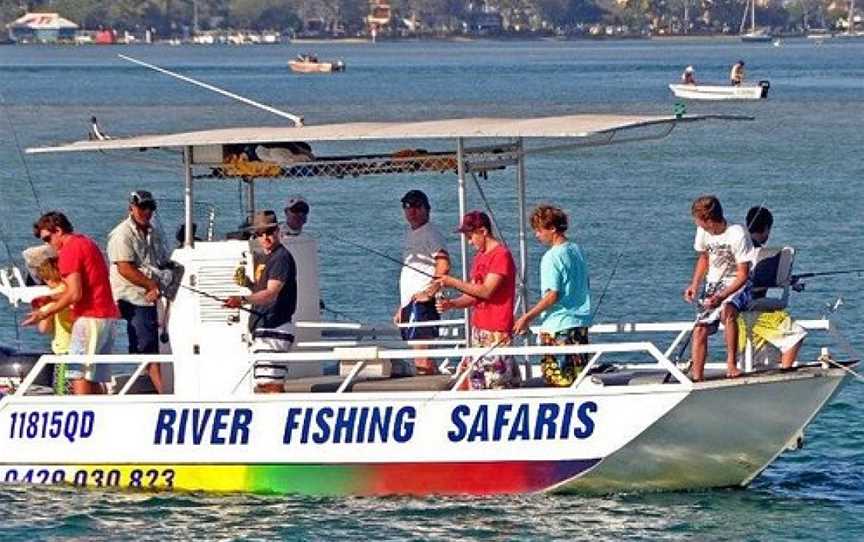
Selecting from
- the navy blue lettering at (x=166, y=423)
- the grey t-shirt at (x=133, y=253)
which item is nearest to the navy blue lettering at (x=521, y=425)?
the navy blue lettering at (x=166, y=423)

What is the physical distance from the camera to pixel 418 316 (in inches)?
638

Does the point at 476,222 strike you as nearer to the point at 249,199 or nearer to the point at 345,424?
the point at 345,424


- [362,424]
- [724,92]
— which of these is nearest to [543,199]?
[362,424]

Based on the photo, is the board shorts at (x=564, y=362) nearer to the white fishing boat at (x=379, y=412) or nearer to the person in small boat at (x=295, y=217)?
the white fishing boat at (x=379, y=412)

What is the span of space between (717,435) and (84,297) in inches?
166

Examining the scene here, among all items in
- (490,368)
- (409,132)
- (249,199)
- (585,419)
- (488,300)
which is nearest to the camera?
(585,419)

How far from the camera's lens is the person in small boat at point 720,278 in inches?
582

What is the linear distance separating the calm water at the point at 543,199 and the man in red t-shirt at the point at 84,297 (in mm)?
839

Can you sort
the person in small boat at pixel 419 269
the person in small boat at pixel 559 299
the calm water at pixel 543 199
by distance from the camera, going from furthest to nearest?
the person in small boat at pixel 419 269 < the calm water at pixel 543 199 < the person in small boat at pixel 559 299

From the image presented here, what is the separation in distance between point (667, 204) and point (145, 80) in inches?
3327

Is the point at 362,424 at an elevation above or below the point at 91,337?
below

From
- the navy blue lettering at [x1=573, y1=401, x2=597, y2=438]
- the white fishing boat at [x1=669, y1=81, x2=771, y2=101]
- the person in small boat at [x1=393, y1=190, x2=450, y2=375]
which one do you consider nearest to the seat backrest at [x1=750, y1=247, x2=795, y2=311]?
the navy blue lettering at [x1=573, y1=401, x2=597, y2=438]

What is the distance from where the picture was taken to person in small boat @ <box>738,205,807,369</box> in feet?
49.7

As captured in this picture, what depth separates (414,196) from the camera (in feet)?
52.1
